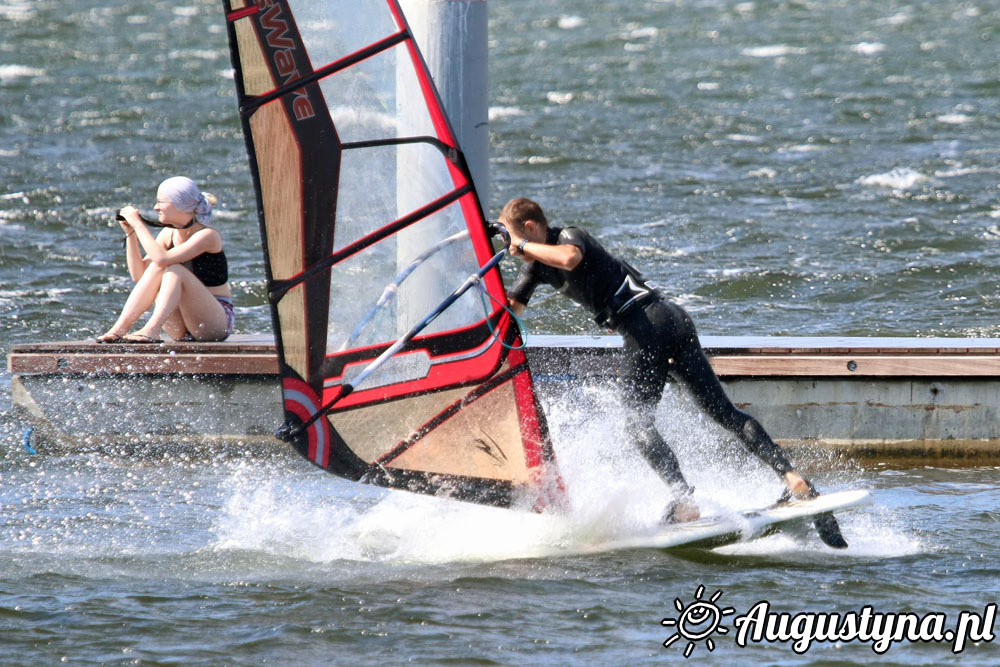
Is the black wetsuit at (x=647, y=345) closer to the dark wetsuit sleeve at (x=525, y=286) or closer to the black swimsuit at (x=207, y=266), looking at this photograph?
the dark wetsuit sleeve at (x=525, y=286)

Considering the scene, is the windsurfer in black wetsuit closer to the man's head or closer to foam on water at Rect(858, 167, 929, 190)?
the man's head

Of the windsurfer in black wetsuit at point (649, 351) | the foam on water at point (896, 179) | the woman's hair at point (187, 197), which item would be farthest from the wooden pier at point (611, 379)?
the foam on water at point (896, 179)

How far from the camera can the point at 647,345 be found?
18.3 feet

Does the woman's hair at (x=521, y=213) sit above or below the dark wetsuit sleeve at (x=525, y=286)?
above

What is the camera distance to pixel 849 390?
6.98 meters

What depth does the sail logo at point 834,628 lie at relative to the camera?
4.74 metres

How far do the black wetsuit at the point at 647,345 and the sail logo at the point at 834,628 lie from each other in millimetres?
807

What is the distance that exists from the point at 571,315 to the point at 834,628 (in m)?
5.40

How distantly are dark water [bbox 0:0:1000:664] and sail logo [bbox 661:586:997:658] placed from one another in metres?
0.05

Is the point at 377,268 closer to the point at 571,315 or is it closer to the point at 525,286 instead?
the point at 525,286

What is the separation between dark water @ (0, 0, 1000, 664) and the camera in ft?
16.2

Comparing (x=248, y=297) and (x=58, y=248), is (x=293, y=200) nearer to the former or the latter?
(x=248, y=297)

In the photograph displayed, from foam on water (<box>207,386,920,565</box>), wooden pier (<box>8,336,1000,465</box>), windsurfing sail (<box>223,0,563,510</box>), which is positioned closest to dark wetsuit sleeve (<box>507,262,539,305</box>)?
windsurfing sail (<box>223,0,563,510</box>)

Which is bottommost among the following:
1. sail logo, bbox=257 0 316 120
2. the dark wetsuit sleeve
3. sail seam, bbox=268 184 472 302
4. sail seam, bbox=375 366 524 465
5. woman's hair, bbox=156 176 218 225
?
sail seam, bbox=375 366 524 465
